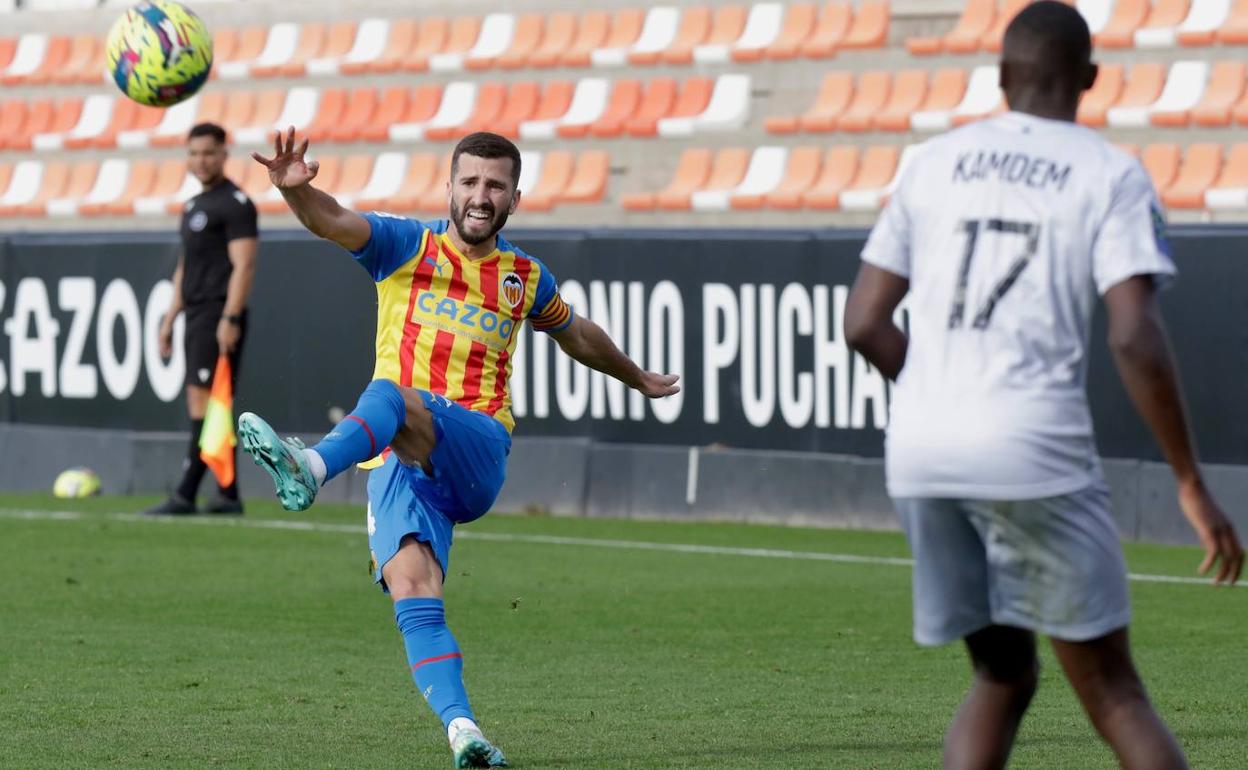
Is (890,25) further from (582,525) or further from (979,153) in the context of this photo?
(979,153)

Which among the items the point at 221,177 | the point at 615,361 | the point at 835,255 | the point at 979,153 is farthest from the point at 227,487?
the point at 979,153

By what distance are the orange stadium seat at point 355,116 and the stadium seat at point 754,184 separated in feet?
15.6

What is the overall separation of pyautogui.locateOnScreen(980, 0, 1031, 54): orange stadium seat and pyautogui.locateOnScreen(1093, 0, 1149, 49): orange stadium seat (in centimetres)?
82

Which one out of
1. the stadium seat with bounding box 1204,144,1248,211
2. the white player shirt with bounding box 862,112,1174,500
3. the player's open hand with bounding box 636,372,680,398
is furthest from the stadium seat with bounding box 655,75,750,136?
the white player shirt with bounding box 862,112,1174,500

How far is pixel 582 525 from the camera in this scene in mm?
14664

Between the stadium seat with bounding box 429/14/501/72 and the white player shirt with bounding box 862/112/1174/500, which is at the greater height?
the stadium seat with bounding box 429/14/501/72

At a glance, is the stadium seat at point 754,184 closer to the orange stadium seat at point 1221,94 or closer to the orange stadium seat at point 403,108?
the orange stadium seat at point 1221,94

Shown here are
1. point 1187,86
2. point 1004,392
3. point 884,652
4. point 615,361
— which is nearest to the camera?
point 1004,392

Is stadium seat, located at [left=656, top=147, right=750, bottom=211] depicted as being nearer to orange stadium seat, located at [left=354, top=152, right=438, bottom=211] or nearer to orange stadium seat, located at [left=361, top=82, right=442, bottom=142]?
orange stadium seat, located at [left=354, top=152, right=438, bottom=211]

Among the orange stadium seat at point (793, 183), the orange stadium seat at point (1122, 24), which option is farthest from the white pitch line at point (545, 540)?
the orange stadium seat at point (1122, 24)

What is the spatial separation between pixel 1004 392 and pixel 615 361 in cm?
298

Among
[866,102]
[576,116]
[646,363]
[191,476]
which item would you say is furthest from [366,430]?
[576,116]

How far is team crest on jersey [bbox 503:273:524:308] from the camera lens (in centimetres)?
682

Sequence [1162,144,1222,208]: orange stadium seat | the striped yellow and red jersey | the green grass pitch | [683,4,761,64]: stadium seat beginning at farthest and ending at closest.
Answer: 1. [683,4,761,64]: stadium seat
2. [1162,144,1222,208]: orange stadium seat
3. the green grass pitch
4. the striped yellow and red jersey
